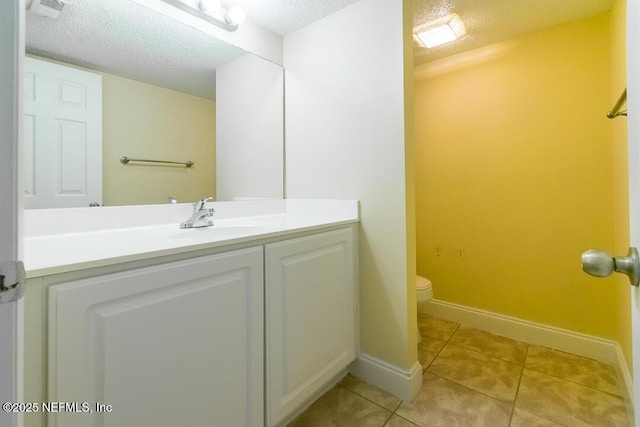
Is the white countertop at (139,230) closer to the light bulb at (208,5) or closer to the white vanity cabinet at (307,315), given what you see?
the white vanity cabinet at (307,315)

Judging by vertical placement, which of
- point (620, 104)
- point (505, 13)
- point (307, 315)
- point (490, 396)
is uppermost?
point (505, 13)

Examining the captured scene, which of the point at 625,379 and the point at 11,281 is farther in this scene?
the point at 625,379

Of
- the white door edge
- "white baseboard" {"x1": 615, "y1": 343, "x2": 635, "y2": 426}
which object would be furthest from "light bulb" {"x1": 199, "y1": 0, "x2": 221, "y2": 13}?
"white baseboard" {"x1": 615, "y1": 343, "x2": 635, "y2": 426}

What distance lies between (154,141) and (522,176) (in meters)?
2.24

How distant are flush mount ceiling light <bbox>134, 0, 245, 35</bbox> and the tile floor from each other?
2.00m

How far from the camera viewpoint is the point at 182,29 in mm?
1408

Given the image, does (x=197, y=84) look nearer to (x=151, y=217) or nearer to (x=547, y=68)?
(x=151, y=217)

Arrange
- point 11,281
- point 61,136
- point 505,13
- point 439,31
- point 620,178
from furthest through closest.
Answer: point 439,31, point 505,13, point 620,178, point 61,136, point 11,281

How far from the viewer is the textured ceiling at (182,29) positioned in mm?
1113

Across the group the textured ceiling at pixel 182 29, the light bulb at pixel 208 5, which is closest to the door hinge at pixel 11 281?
the textured ceiling at pixel 182 29

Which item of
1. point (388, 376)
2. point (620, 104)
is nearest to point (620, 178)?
point (620, 104)

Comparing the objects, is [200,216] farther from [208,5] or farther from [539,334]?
[539,334]

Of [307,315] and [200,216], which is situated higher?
[200,216]

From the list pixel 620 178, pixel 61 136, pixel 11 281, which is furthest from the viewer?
pixel 620 178
